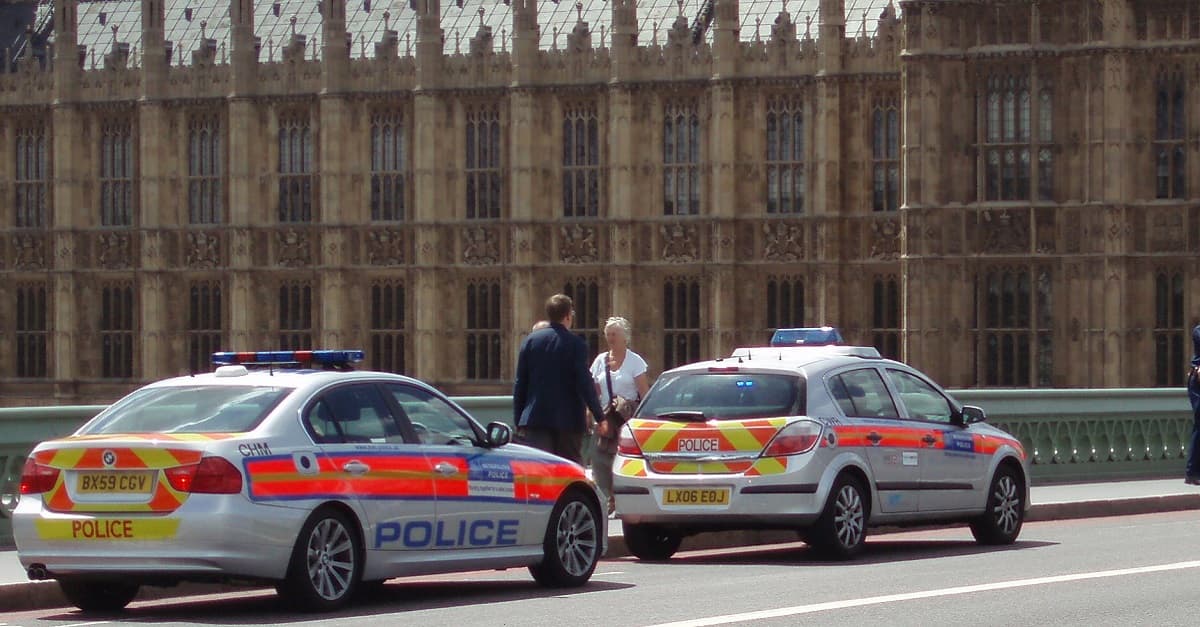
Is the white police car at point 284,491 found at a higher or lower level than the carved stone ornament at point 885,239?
lower

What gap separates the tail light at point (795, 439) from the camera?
58.2 ft

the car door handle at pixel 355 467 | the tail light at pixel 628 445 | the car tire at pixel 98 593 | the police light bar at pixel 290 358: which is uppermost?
the police light bar at pixel 290 358

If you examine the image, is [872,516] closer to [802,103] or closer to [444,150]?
[802,103]

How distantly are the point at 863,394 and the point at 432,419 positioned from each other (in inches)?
173

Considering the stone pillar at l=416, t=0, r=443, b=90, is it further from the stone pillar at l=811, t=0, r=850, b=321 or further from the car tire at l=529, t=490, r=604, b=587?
the car tire at l=529, t=490, r=604, b=587

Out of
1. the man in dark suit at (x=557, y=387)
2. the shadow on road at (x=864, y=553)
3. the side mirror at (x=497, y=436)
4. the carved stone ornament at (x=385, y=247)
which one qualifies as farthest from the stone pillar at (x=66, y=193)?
the side mirror at (x=497, y=436)

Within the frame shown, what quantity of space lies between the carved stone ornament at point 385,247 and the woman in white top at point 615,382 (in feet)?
109

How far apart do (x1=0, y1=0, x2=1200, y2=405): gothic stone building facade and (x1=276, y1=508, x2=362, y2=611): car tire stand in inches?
1190

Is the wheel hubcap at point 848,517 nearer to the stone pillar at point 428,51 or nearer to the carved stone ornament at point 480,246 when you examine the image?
the carved stone ornament at point 480,246

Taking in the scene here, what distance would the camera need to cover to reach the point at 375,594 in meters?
15.6

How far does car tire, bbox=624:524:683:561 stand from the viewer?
60.8 ft

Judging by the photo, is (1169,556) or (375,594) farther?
(1169,556)

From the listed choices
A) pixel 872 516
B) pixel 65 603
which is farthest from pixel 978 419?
pixel 65 603

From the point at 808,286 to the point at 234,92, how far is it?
548 inches
